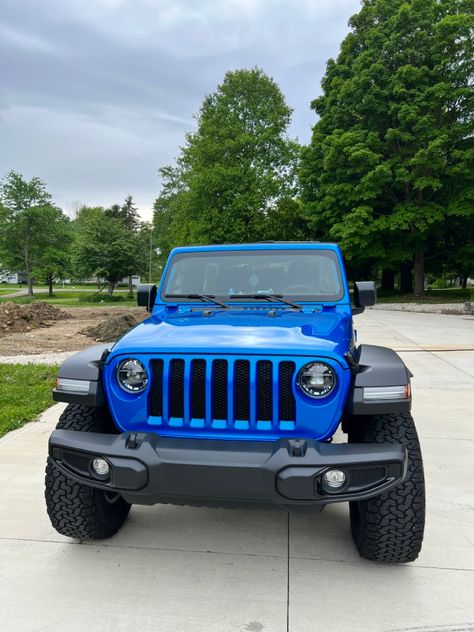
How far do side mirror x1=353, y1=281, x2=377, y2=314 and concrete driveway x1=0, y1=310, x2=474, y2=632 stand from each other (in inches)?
57.2

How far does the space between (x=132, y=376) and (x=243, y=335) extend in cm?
60

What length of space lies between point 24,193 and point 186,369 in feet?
110

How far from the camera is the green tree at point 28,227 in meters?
31.3

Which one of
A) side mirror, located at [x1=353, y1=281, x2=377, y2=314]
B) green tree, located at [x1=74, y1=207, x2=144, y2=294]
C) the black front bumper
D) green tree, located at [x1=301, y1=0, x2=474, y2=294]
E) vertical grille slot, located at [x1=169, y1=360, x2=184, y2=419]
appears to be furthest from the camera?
green tree, located at [x1=74, y1=207, x2=144, y2=294]

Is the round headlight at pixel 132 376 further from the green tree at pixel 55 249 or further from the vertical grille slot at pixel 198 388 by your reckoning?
the green tree at pixel 55 249

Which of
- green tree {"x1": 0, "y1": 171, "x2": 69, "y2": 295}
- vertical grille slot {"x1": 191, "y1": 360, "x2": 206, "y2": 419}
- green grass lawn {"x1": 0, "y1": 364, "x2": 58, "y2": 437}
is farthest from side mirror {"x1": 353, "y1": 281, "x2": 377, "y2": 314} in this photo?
green tree {"x1": 0, "y1": 171, "x2": 69, "y2": 295}

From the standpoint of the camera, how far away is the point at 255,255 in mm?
3742

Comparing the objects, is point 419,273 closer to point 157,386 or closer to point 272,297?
point 272,297

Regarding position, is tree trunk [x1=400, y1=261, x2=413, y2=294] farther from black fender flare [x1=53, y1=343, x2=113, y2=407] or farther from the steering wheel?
black fender flare [x1=53, y1=343, x2=113, y2=407]

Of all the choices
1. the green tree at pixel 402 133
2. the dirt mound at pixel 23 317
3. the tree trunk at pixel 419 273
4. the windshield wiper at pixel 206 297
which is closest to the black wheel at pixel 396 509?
the windshield wiper at pixel 206 297

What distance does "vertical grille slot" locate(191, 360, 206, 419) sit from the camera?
2318 mm

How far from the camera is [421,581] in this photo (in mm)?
2504

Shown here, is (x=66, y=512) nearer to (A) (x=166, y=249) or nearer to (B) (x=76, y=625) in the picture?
(B) (x=76, y=625)

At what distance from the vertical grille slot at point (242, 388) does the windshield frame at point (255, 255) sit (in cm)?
114
